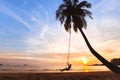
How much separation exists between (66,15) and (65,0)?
1.67 metres

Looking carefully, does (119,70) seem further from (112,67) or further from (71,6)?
(71,6)

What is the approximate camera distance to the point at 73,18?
73.8 feet

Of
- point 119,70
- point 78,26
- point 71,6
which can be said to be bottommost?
point 119,70

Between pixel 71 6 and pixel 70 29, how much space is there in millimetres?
2310

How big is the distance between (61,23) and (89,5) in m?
3.30

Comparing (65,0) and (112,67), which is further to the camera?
(65,0)

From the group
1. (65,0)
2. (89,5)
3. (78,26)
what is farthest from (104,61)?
(65,0)

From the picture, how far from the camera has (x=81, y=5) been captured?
22.5 meters

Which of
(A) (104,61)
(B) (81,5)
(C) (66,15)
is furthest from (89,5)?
(A) (104,61)

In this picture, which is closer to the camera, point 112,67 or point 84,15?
point 112,67

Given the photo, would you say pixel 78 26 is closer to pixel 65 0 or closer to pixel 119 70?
pixel 65 0

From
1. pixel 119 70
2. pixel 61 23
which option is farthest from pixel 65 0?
pixel 119 70

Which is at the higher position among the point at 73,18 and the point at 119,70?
the point at 73,18

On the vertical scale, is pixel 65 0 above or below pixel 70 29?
above
